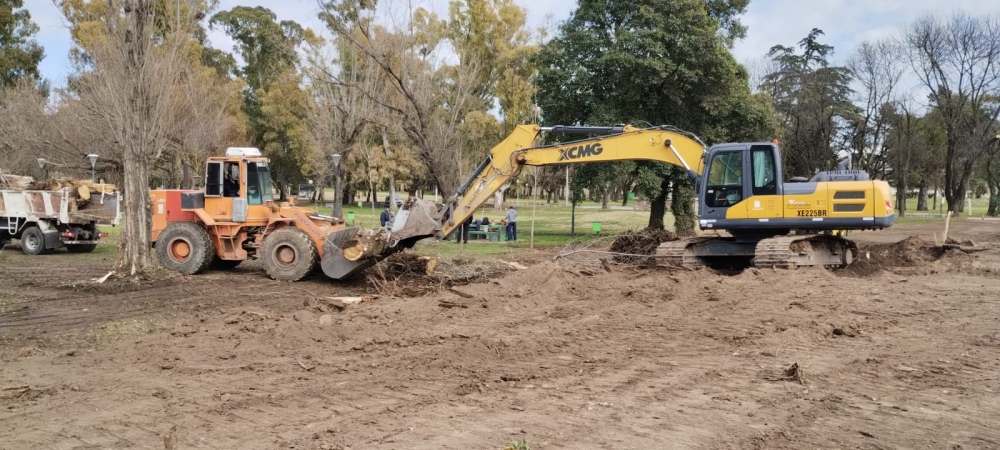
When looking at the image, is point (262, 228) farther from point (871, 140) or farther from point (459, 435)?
point (871, 140)

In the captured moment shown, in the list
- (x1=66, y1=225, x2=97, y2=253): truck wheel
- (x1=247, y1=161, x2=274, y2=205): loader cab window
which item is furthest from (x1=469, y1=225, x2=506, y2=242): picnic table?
(x1=66, y1=225, x2=97, y2=253): truck wheel

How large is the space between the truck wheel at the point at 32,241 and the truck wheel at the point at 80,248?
30.9 inches

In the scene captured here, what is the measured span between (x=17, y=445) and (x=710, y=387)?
572 centimetres

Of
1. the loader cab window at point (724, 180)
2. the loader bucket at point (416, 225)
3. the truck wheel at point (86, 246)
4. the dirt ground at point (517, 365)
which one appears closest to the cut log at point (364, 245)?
the loader bucket at point (416, 225)

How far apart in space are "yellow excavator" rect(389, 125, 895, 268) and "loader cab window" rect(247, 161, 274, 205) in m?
3.35

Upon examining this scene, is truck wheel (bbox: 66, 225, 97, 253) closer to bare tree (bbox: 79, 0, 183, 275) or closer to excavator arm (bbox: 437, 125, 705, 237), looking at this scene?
bare tree (bbox: 79, 0, 183, 275)

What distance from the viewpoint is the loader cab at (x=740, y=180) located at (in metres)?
13.5

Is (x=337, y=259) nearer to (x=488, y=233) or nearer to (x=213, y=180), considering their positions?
(x=213, y=180)

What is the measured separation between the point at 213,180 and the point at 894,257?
1550 cm

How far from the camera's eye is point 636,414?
18.9ft

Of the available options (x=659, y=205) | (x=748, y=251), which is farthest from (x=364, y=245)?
(x=659, y=205)

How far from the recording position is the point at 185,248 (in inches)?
576

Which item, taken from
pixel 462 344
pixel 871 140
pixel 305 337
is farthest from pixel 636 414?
pixel 871 140

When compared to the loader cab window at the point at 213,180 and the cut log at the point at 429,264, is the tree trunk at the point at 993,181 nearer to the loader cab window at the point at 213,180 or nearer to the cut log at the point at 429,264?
the cut log at the point at 429,264
